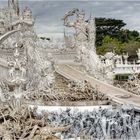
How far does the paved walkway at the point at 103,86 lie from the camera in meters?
22.3

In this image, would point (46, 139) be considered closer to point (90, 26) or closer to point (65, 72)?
point (65, 72)

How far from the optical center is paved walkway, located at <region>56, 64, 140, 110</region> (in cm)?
2230

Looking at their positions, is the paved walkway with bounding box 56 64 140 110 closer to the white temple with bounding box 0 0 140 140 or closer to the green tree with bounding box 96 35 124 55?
the white temple with bounding box 0 0 140 140

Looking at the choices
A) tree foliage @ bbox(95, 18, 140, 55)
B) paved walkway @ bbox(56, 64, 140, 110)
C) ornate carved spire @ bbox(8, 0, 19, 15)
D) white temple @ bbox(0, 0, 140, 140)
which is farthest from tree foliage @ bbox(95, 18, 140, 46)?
paved walkway @ bbox(56, 64, 140, 110)

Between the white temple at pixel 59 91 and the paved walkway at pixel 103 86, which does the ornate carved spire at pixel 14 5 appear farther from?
the paved walkway at pixel 103 86

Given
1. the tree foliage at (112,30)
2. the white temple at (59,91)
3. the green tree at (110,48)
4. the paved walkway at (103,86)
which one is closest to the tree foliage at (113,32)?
the tree foliage at (112,30)

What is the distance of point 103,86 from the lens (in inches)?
1049

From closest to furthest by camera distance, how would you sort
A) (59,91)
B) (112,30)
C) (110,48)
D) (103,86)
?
(59,91) < (103,86) < (110,48) < (112,30)

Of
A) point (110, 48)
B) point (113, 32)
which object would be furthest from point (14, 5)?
point (113, 32)

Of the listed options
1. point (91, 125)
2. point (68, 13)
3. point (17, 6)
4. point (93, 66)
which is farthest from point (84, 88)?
point (17, 6)

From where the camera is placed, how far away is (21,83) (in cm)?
2081

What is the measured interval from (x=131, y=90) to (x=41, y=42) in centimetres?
987

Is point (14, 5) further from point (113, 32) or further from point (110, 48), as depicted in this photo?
point (113, 32)

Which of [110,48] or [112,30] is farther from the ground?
[112,30]
